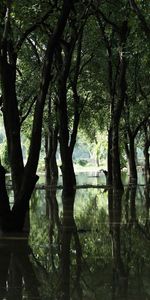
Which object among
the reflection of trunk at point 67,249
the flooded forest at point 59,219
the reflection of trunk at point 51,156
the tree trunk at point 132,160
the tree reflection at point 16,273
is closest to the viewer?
the tree reflection at point 16,273

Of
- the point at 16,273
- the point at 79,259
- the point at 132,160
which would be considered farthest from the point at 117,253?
the point at 132,160

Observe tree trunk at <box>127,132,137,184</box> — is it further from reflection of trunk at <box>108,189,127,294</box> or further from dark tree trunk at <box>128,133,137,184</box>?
reflection of trunk at <box>108,189,127,294</box>

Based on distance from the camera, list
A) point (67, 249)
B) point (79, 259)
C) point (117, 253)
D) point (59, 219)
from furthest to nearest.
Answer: point (59, 219)
point (67, 249)
point (117, 253)
point (79, 259)

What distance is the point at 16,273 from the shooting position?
8.12 meters

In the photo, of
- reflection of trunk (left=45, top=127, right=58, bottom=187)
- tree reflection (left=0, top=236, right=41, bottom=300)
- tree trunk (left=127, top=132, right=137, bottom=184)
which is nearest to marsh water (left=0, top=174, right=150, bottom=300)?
tree reflection (left=0, top=236, right=41, bottom=300)

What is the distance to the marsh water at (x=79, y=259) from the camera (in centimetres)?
698

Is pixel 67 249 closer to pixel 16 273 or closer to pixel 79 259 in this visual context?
pixel 79 259

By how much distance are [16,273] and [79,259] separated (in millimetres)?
1529

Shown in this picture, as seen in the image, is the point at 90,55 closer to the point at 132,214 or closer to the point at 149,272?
the point at 132,214

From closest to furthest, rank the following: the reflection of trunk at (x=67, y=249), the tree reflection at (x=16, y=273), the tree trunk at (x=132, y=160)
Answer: the tree reflection at (x=16, y=273) < the reflection of trunk at (x=67, y=249) < the tree trunk at (x=132, y=160)

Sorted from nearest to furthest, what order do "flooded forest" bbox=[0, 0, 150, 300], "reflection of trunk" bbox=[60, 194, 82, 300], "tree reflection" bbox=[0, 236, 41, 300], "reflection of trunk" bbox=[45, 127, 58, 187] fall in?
"tree reflection" bbox=[0, 236, 41, 300]
"reflection of trunk" bbox=[60, 194, 82, 300]
"flooded forest" bbox=[0, 0, 150, 300]
"reflection of trunk" bbox=[45, 127, 58, 187]

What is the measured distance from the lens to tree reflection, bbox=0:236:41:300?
22.6 ft

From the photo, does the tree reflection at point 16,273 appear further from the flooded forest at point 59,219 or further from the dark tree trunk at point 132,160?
the dark tree trunk at point 132,160

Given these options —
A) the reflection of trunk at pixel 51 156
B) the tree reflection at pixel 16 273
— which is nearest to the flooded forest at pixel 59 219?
the tree reflection at pixel 16 273
